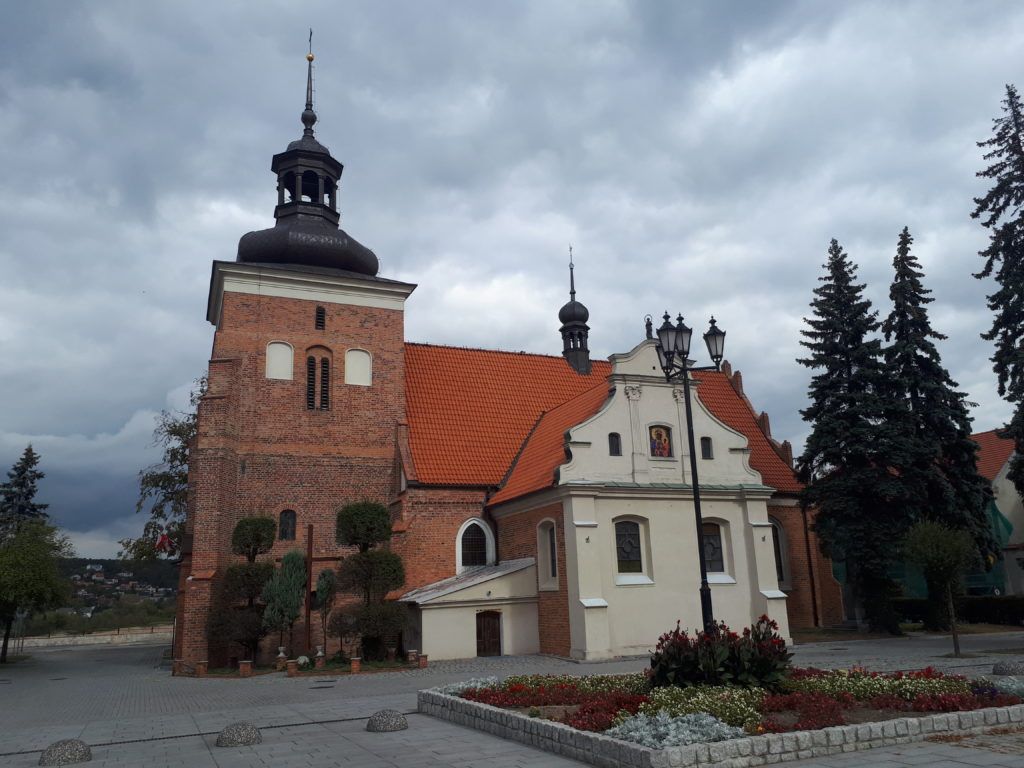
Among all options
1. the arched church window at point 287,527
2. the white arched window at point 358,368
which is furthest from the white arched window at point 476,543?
the white arched window at point 358,368

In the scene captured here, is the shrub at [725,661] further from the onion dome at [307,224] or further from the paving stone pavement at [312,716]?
the onion dome at [307,224]

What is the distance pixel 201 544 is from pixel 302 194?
12188 mm

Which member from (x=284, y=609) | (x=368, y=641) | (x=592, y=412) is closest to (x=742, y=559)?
(x=592, y=412)

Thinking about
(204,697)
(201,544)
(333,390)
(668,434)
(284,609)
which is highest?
(333,390)

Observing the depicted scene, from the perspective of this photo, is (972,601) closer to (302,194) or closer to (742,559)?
(742,559)

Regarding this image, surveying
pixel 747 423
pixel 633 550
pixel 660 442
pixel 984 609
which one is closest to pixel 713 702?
pixel 633 550

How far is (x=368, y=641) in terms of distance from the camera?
20.6 metres

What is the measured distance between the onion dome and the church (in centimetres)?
7

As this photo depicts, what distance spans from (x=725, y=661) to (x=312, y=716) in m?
6.49

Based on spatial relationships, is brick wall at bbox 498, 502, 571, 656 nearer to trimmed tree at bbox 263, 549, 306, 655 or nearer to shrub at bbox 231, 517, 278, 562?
trimmed tree at bbox 263, 549, 306, 655

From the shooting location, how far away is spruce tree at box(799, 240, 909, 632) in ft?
79.1

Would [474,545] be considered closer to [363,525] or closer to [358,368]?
[363,525]

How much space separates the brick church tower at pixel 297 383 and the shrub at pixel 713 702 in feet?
45.8

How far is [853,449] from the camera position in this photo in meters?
24.6
